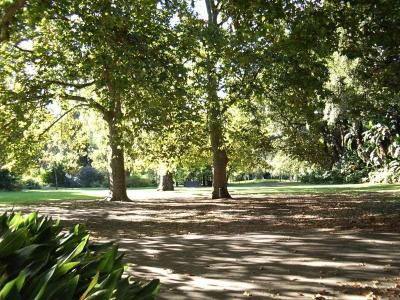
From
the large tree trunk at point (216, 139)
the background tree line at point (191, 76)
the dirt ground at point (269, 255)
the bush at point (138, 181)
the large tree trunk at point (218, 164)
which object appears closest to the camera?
the dirt ground at point (269, 255)

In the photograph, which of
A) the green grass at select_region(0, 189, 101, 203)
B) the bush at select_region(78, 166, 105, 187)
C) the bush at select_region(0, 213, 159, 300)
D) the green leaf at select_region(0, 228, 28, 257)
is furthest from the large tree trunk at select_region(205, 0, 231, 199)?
the bush at select_region(78, 166, 105, 187)

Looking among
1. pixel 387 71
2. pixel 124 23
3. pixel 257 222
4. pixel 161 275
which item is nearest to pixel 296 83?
pixel 387 71

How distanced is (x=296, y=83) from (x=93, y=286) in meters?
11.9

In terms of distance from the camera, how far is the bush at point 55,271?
1.98m

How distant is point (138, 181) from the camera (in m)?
59.6

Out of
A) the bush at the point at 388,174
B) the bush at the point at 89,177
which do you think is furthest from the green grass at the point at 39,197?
the bush at the point at 89,177

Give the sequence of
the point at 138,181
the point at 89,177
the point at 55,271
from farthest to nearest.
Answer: the point at 89,177 < the point at 138,181 < the point at 55,271

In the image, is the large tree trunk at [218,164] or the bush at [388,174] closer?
the large tree trunk at [218,164]

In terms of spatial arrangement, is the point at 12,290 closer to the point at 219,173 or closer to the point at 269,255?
the point at 269,255

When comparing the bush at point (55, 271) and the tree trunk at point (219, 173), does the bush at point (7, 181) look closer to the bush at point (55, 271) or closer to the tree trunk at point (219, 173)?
the tree trunk at point (219, 173)

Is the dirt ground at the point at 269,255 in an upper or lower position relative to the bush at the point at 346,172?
lower

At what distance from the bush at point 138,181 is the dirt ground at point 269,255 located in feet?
144

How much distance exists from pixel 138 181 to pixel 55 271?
2285 inches

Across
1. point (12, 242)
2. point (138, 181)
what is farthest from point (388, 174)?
point (12, 242)
